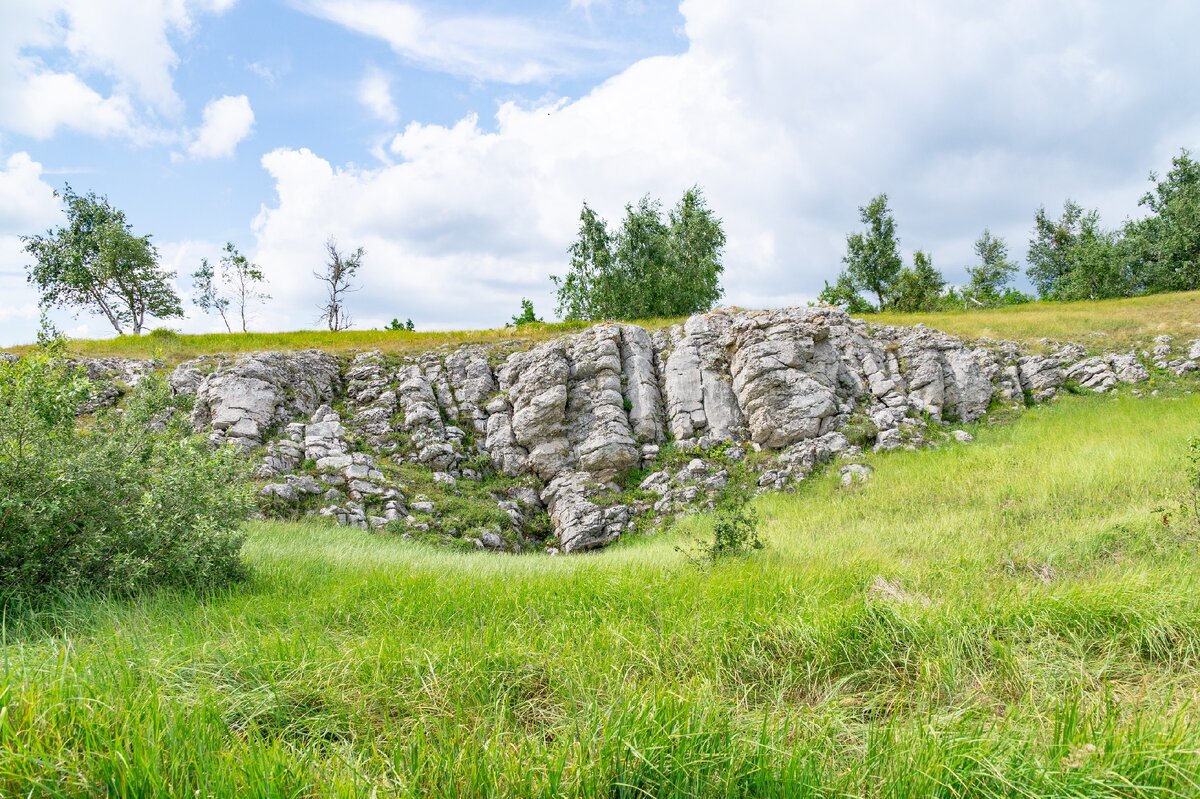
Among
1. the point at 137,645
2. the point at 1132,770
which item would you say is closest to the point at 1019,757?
the point at 1132,770

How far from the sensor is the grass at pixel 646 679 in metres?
2.87

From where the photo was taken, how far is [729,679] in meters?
4.59

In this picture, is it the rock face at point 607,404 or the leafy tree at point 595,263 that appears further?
the leafy tree at point 595,263

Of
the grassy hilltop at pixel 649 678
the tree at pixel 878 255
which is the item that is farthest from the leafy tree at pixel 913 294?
the grassy hilltop at pixel 649 678

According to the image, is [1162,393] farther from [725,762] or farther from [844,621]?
[725,762]

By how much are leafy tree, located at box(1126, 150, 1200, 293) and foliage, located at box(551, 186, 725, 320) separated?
40.1m

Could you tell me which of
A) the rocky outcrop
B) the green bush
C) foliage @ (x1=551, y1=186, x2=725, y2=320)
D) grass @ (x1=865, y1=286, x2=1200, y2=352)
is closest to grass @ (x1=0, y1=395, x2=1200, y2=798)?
the green bush

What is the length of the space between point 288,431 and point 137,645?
19.5m

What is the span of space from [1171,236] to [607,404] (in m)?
59.8

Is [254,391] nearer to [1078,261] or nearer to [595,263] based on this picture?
[595,263]

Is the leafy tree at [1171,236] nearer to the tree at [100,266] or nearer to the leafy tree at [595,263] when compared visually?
the leafy tree at [595,263]

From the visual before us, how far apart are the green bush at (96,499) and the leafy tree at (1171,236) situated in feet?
229

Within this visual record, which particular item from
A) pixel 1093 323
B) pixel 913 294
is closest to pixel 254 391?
pixel 1093 323

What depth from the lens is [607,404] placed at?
23781 millimetres
